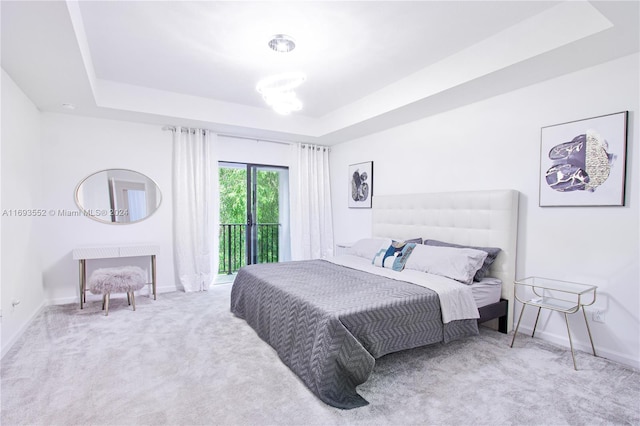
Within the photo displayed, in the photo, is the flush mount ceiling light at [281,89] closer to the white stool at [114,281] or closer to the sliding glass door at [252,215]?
the sliding glass door at [252,215]

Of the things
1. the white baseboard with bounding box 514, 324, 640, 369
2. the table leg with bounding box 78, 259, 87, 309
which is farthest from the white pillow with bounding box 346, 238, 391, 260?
the table leg with bounding box 78, 259, 87, 309

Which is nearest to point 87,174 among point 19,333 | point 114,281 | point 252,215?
point 114,281

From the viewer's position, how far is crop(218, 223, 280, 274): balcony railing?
5512 mm

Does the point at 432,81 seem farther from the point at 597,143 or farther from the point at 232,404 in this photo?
the point at 232,404

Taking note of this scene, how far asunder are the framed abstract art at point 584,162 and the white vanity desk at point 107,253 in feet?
14.7

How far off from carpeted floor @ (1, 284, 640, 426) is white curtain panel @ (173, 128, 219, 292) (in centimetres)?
160

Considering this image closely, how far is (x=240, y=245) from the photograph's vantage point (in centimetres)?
559

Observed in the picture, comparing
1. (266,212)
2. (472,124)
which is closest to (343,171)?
(266,212)

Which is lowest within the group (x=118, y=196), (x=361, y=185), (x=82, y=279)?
(x=82, y=279)

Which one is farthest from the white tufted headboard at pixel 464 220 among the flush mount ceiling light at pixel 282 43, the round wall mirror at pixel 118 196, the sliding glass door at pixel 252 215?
the round wall mirror at pixel 118 196

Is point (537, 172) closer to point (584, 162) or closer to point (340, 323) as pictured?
point (584, 162)

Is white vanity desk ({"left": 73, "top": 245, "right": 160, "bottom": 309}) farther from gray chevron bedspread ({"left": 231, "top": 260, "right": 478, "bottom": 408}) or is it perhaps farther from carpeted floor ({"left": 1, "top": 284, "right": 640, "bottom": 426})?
gray chevron bedspread ({"left": 231, "top": 260, "right": 478, "bottom": 408})

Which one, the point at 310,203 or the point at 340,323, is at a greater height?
the point at 310,203

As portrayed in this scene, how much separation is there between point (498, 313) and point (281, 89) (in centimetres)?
294
